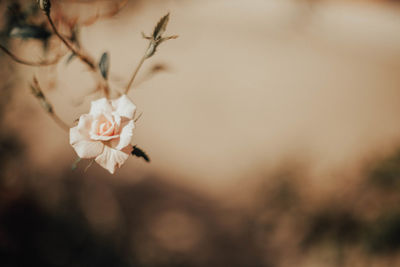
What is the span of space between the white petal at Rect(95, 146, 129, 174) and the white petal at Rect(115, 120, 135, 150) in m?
0.01

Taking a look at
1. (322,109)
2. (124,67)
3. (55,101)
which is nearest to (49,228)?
(55,101)

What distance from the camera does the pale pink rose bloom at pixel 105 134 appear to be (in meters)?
0.41

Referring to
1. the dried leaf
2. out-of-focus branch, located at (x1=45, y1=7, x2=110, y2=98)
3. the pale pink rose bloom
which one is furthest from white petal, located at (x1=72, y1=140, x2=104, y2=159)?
the dried leaf

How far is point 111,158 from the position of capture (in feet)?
1.38

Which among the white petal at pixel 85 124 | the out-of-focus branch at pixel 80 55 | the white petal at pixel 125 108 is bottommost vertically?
the white petal at pixel 85 124

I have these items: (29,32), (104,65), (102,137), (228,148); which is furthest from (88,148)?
Answer: (228,148)

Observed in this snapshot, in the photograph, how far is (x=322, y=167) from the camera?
5.98 feet

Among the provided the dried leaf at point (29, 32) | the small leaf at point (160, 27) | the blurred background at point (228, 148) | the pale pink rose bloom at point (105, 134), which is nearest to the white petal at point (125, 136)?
the pale pink rose bloom at point (105, 134)

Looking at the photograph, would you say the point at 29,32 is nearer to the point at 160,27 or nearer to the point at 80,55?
the point at 80,55

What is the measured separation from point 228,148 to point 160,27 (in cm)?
A: 153

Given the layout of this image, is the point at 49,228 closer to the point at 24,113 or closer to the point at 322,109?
the point at 24,113

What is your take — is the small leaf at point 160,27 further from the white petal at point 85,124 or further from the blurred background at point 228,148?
the blurred background at point 228,148

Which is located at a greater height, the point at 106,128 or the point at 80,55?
the point at 80,55

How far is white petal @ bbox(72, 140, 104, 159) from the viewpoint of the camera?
0.41 meters
